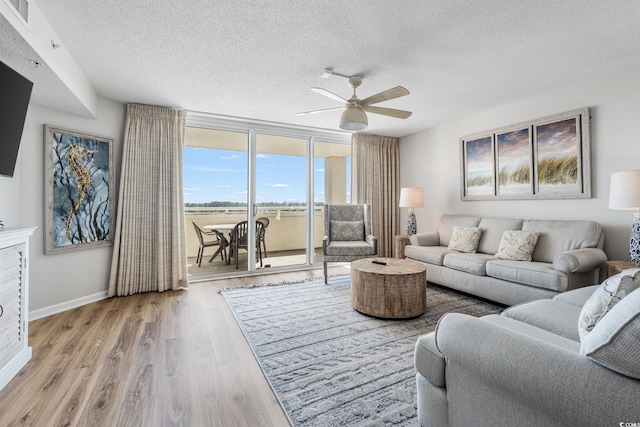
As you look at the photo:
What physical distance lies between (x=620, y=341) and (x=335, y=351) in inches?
65.9

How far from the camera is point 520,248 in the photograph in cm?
315

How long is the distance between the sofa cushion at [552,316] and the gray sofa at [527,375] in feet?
0.13

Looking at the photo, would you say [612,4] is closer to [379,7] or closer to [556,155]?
[379,7]

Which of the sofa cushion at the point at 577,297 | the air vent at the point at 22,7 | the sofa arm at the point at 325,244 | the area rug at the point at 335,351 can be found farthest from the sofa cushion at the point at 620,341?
the sofa arm at the point at 325,244

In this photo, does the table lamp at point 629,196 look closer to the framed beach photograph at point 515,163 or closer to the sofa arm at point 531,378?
the framed beach photograph at point 515,163

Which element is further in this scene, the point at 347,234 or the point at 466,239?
the point at 347,234

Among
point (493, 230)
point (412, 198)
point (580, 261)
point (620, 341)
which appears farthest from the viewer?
point (412, 198)

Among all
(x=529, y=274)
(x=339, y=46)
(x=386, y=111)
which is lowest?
(x=529, y=274)

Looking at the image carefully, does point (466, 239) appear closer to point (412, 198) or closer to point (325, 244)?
point (412, 198)

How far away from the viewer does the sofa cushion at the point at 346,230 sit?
4.47 meters

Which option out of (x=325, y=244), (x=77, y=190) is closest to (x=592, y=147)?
(x=325, y=244)

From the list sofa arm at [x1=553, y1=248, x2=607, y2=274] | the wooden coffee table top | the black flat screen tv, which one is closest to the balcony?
the wooden coffee table top

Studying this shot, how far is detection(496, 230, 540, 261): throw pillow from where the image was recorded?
10.3 feet

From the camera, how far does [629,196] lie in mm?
2375
